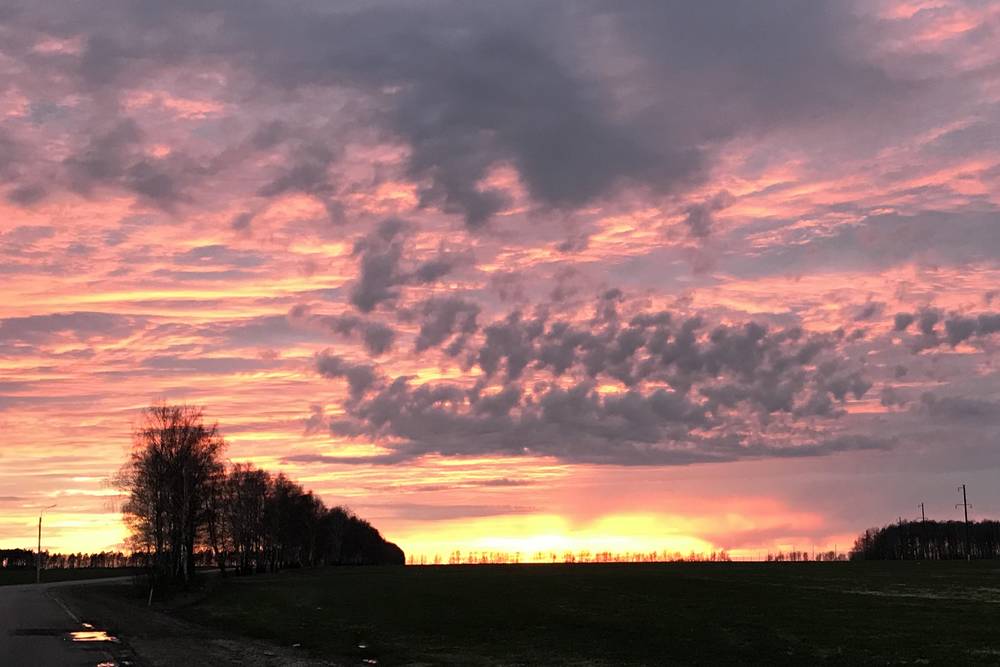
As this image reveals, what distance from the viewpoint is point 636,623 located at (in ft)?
156

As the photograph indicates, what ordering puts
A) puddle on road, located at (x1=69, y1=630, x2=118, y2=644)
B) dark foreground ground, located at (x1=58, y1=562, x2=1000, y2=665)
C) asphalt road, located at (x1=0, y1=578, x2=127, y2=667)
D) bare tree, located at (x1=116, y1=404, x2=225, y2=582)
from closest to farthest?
asphalt road, located at (x1=0, y1=578, x2=127, y2=667)
dark foreground ground, located at (x1=58, y1=562, x2=1000, y2=665)
puddle on road, located at (x1=69, y1=630, x2=118, y2=644)
bare tree, located at (x1=116, y1=404, x2=225, y2=582)

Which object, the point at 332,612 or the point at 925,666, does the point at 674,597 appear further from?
the point at 925,666

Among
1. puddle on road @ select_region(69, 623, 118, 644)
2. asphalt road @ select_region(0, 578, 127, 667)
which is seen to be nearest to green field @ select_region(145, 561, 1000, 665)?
puddle on road @ select_region(69, 623, 118, 644)

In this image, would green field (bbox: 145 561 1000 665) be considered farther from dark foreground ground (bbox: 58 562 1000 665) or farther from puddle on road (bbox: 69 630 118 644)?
puddle on road (bbox: 69 630 118 644)

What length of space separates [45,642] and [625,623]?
84.2 ft

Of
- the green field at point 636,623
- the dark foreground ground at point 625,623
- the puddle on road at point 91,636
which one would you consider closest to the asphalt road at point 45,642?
the puddle on road at point 91,636

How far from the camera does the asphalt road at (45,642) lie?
105 ft

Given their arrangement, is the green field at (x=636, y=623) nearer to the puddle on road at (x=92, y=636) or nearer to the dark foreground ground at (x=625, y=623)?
the dark foreground ground at (x=625, y=623)

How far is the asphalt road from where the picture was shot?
31.9 meters

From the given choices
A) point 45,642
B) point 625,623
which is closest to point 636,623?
point 625,623

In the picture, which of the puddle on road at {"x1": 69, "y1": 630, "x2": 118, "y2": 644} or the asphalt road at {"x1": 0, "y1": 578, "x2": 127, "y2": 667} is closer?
the asphalt road at {"x1": 0, "y1": 578, "x2": 127, "y2": 667}

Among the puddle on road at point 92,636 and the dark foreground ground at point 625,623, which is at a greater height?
the puddle on road at point 92,636

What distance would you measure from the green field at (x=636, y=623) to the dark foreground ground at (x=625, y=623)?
7 cm

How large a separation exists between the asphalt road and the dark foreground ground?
4115mm
